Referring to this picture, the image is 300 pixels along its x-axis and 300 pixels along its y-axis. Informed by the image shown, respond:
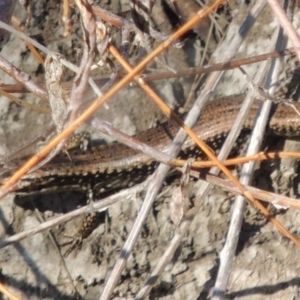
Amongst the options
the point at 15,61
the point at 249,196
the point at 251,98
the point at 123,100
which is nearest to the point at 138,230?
the point at 249,196

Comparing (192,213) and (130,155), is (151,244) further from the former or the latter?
(192,213)

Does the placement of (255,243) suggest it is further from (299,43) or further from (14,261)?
(299,43)

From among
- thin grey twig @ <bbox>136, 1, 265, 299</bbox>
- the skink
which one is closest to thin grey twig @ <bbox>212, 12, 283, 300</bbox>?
thin grey twig @ <bbox>136, 1, 265, 299</bbox>

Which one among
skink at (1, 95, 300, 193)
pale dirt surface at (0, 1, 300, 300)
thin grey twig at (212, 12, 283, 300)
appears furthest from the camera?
skink at (1, 95, 300, 193)

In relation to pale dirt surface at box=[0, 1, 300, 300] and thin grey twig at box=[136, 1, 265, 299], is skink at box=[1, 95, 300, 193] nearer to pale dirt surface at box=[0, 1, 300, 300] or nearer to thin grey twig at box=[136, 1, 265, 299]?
pale dirt surface at box=[0, 1, 300, 300]

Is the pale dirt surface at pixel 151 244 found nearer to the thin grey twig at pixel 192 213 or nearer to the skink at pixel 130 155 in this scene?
the skink at pixel 130 155

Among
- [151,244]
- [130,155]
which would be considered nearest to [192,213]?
[151,244]

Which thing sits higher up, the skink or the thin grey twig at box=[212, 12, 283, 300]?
the skink

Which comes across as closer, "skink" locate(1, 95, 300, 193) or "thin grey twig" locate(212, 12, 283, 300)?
"thin grey twig" locate(212, 12, 283, 300)

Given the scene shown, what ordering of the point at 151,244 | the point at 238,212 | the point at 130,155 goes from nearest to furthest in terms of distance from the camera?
the point at 238,212
the point at 151,244
the point at 130,155

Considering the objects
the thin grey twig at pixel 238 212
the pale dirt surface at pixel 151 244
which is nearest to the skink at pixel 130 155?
the pale dirt surface at pixel 151 244
